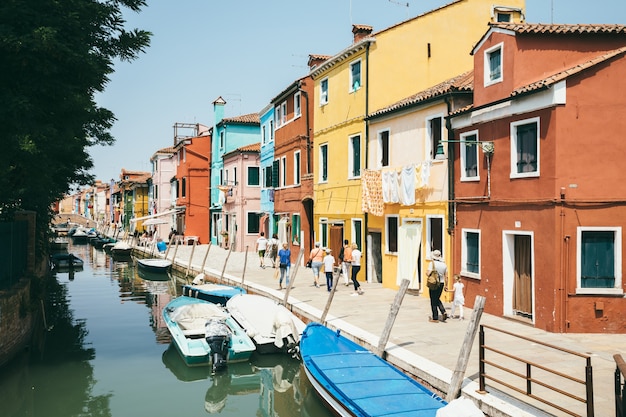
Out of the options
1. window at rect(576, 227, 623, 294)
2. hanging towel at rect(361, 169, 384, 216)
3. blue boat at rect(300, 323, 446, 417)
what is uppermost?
hanging towel at rect(361, 169, 384, 216)

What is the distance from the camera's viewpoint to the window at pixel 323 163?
25984 mm

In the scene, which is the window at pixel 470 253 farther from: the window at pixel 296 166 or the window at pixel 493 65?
the window at pixel 296 166

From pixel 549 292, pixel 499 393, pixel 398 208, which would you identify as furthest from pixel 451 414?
pixel 398 208

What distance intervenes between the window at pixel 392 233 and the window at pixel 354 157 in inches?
122

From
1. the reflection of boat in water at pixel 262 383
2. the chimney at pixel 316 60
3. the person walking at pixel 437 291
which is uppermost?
the chimney at pixel 316 60

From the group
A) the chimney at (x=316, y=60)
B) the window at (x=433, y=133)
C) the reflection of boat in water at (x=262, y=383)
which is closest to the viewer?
the reflection of boat in water at (x=262, y=383)

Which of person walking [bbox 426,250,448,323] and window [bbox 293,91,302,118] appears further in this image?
window [bbox 293,91,302,118]

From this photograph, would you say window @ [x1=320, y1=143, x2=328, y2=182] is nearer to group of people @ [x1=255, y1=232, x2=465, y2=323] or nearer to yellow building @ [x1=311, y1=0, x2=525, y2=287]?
yellow building @ [x1=311, y1=0, x2=525, y2=287]

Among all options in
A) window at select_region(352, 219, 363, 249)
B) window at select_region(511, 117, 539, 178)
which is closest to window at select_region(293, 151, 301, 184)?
window at select_region(352, 219, 363, 249)

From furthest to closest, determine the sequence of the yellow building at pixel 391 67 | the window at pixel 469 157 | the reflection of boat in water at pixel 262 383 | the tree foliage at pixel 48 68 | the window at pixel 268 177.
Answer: the window at pixel 268 177 → the yellow building at pixel 391 67 → the window at pixel 469 157 → the reflection of boat in water at pixel 262 383 → the tree foliage at pixel 48 68

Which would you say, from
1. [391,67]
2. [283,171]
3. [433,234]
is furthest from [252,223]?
[433,234]

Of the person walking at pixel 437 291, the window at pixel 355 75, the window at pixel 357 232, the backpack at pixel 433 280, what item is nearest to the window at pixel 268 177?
the window at pixel 357 232

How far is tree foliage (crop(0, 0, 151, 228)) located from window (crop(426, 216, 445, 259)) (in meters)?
9.90

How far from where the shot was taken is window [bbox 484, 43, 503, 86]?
14.5m
